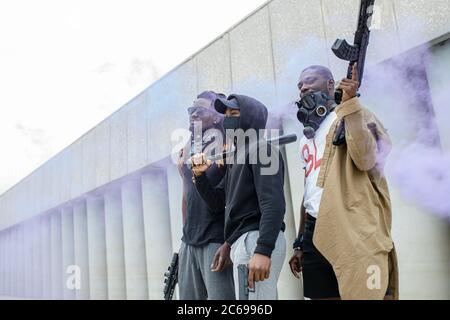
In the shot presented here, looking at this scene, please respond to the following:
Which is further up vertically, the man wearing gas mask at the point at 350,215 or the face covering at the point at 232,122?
the face covering at the point at 232,122

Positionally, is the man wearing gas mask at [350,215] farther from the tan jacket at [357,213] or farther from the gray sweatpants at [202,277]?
the gray sweatpants at [202,277]

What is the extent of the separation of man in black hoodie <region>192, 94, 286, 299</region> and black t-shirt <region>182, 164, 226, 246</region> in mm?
68

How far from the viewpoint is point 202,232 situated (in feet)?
7.60

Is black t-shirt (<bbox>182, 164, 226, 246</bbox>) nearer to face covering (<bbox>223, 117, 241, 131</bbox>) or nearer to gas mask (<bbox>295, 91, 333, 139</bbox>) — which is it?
face covering (<bbox>223, 117, 241, 131</bbox>)

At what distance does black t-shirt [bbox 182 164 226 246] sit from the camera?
2299 millimetres

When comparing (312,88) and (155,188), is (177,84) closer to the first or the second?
(155,188)

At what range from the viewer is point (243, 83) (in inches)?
160

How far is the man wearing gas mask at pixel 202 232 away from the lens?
87.7 inches

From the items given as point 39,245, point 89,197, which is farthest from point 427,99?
point 39,245

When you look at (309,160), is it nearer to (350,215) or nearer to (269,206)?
(269,206)

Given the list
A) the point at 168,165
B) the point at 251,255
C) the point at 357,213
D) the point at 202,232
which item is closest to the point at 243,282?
the point at 251,255

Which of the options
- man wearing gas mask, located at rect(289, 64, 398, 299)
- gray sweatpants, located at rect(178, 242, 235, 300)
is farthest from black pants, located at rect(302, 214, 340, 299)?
gray sweatpants, located at rect(178, 242, 235, 300)

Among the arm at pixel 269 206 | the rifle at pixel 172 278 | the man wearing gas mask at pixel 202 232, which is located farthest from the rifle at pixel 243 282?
the rifle at pixel 172 278
